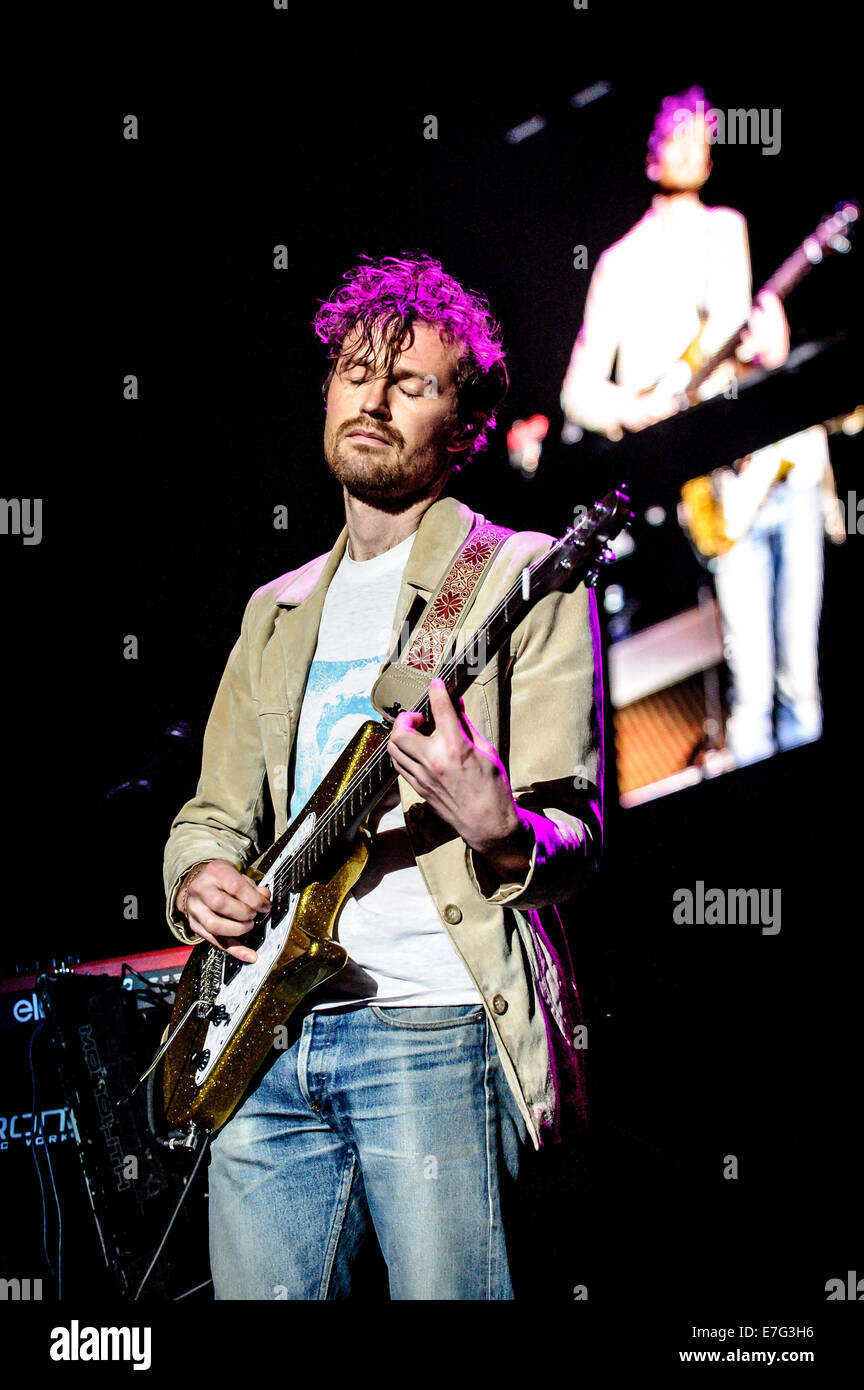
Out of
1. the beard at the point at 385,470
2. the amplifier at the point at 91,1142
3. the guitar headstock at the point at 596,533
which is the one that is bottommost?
the amplifier at the point at 91,1142

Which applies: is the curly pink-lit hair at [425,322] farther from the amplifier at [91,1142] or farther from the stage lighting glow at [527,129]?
the amplifier at [91,1142]

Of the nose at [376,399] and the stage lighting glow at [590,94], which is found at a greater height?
the stage lighting glow at [590,94]

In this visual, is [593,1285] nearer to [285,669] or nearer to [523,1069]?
Result: [523,1069]

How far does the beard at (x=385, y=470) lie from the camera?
7.40 feet

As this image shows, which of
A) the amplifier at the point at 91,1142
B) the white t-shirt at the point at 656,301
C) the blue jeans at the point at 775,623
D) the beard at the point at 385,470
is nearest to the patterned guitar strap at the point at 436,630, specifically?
the beard at the point at 385,470

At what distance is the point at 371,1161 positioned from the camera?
1.72 metres

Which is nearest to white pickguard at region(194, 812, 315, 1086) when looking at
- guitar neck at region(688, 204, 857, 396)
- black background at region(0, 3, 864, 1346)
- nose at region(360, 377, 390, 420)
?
nose at region(360, 377, 390, 420)

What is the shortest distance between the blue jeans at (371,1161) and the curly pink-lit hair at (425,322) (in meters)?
1.37

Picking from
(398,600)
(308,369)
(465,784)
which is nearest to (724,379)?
(308,369)

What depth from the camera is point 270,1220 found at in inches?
70.0

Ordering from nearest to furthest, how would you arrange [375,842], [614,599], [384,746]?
[384,746] → [375,842] → [614,599]

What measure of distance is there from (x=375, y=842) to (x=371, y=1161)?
1.83ft

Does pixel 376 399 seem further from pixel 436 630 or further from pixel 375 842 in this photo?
pixel 375 842
